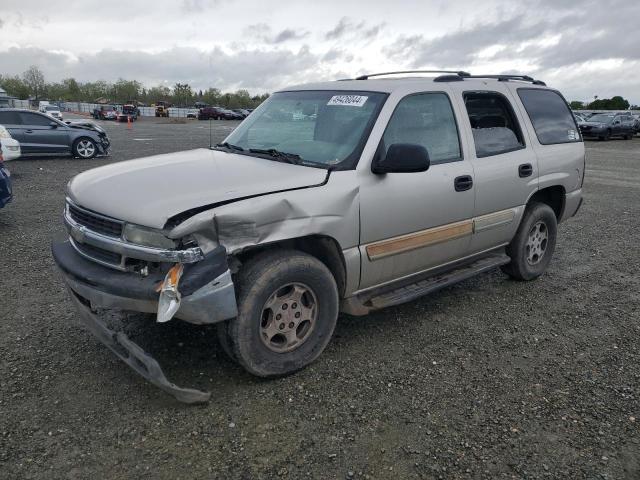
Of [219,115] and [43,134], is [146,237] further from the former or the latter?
[219,115]

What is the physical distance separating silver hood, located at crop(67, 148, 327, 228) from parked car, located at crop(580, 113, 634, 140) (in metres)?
28.7

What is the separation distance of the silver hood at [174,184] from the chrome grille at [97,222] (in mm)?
45

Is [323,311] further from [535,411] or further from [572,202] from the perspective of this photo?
[572,202]

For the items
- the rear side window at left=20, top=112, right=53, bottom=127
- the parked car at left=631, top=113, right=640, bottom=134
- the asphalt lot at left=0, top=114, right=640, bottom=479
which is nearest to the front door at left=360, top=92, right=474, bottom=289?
the asphalt lot at left=0, top=114, right=640, bottom=479

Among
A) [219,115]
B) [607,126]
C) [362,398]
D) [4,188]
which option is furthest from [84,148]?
[219,115]

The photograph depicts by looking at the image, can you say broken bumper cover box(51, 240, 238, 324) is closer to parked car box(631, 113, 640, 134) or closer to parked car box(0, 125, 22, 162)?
parked car box(0, 125, 22, 162)

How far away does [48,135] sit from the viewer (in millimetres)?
14258

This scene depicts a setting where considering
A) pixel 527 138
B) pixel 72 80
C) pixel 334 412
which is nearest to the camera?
pixel 334 412

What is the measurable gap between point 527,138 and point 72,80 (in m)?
138

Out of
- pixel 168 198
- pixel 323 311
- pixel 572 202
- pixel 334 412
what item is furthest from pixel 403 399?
pixel 572 202

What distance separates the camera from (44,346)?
3678mm

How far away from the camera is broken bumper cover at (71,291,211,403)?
9.21ft

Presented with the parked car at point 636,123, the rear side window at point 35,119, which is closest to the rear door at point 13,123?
the rear side window at point 35,119

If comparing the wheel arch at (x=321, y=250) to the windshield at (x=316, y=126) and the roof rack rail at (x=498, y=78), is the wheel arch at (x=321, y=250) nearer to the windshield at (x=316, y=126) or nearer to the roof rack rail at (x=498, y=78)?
the windshield at (x=316, y=126)
